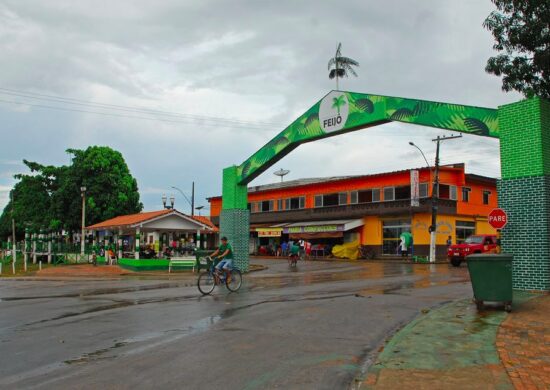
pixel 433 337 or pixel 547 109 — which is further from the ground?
pixel 547 109

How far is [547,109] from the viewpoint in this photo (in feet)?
47.8

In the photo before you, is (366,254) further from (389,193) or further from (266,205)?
(266,205)

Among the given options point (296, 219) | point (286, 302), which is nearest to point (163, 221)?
point (286, 302)

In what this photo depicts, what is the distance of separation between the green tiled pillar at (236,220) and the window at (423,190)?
2098 centimetres

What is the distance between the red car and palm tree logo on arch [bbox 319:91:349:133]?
45.1 ft

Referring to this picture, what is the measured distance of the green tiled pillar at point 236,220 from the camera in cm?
2595

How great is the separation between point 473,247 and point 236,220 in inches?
576

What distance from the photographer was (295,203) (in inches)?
2195

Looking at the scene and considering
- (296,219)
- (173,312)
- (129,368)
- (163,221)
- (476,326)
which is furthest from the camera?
(296,219)

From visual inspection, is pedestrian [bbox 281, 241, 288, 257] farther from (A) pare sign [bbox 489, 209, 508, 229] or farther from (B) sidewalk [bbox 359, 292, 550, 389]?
(B) sidewalk [bbox 359, 292, 550, 389]

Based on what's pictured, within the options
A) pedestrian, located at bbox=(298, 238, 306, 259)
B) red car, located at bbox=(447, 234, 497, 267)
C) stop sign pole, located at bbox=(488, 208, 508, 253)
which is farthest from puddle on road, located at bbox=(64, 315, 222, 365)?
pedestrian, located at bbox=(298, 238, 306, 259)

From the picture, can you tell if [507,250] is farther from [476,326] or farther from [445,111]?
[476,326]

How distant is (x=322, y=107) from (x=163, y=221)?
1224 cm

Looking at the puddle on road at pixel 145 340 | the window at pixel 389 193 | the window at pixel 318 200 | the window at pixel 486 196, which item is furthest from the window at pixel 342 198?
the puddle on road at pixel 145 340
